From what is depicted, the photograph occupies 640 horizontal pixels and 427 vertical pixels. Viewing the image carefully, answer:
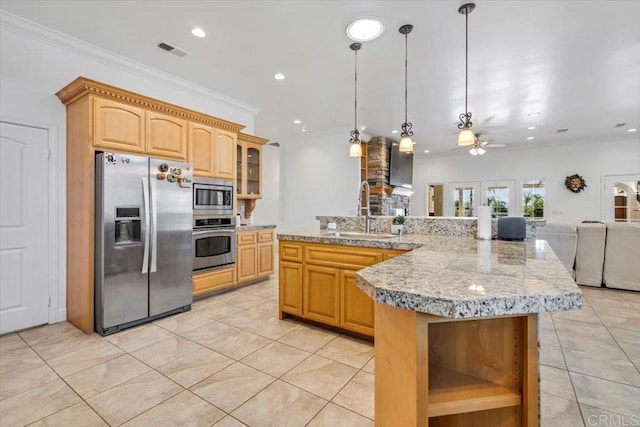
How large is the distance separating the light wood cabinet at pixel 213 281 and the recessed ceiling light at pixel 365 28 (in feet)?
10.2

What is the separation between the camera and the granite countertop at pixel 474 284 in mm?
865

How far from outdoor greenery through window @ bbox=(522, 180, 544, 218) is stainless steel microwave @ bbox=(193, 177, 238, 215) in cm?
769

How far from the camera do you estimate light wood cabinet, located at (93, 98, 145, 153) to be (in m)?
2.72

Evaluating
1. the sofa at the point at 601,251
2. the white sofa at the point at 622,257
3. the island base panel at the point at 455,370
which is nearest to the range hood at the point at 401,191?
the sofa at the point at 601,251

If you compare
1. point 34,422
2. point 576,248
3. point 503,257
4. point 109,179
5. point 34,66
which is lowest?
point 34,422

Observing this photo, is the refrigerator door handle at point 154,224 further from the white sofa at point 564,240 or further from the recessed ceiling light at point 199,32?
the white sofa at point 564,240

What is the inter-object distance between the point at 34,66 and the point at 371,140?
5.45 metres

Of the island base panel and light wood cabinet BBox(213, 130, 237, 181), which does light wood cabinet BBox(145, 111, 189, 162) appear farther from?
the island base panel

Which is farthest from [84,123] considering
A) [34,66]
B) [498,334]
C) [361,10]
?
[498,334]

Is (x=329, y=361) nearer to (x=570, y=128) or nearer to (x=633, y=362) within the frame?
(x=633, y=362)

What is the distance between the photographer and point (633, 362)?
2.23 meters

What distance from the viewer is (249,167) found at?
16.0 feet

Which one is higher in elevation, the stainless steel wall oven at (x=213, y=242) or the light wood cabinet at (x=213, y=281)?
the stainless steel wall oven at (x=213, y=242)
